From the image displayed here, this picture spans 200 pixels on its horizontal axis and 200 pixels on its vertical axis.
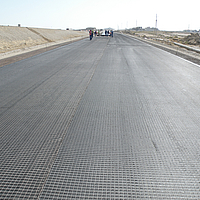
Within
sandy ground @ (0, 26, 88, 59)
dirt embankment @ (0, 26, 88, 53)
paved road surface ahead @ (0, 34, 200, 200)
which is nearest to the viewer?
paved road surface ahead @ (0, 34, 200, 200)

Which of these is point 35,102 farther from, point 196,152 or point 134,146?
point 196,152

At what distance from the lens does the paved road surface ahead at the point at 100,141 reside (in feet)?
9.08

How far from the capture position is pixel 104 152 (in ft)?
11.5

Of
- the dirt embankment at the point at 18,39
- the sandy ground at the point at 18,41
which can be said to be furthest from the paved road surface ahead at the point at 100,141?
the dirt embankment at the point at 18,39

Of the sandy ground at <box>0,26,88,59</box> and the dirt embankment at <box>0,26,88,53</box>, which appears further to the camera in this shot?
the dirt embankment at <box>0,26,88,53</box>

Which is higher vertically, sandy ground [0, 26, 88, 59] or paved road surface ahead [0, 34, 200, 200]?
sandy ground [0, 26, 88, 59]

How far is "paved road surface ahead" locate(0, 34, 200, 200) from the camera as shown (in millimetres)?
2768

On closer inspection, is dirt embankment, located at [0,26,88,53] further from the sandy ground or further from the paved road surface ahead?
the paved road surface ahead

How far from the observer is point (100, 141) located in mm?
3822

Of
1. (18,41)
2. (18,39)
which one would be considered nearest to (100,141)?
(18,41)

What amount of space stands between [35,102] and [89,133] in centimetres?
238

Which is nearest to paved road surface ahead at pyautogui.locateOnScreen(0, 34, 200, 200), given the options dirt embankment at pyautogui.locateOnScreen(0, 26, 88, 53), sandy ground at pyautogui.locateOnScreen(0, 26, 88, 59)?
sandy ground at pyautogui.locateOnScreen(0, 26, 88, 59)

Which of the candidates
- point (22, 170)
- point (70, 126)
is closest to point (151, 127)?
point (70, 126)

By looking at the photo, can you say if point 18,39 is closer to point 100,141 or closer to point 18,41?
point 18,41
